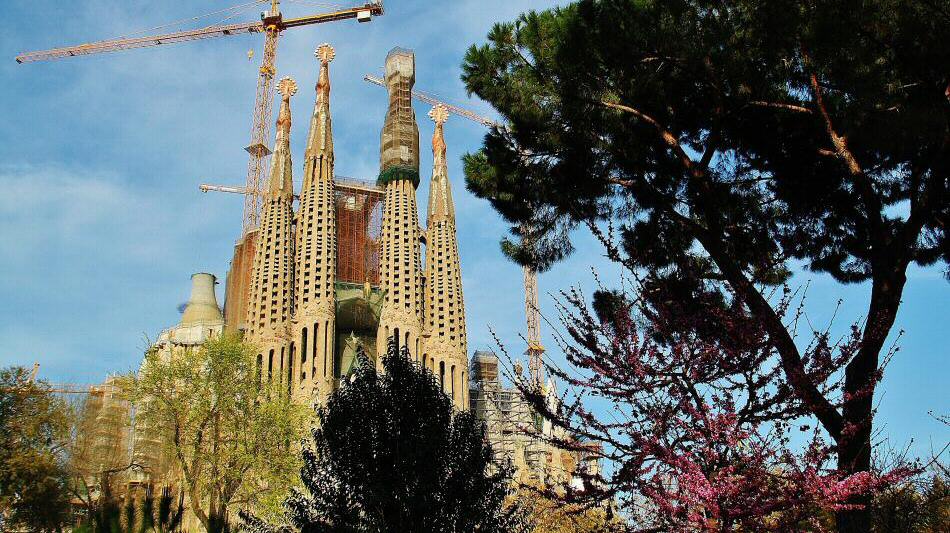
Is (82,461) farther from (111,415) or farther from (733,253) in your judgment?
(733,253)

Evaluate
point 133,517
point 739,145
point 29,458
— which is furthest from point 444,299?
point 133,517

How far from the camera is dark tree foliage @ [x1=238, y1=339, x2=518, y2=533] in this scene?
10.2m

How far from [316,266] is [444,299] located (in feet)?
17.1

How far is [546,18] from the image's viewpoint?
37.3 feet

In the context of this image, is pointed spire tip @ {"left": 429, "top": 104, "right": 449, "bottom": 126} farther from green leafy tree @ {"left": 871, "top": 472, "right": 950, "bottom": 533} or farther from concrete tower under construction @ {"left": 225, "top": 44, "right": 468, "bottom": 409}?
green leafy tree @ {"left": 871, "top": 472, "right": 950, "bottom": 533}

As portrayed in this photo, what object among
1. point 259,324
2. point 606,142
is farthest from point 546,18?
point 259,324

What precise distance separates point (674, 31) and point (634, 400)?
413 cm

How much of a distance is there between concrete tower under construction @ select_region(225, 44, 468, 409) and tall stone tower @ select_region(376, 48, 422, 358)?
0.15 ft

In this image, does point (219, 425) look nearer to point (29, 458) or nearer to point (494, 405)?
point (29, 458)

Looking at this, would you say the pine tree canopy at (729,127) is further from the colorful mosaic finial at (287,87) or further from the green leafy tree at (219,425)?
the colorful mosaic finial at (287,87)

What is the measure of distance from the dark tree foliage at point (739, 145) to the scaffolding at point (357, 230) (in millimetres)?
30175

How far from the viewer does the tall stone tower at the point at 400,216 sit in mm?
37344

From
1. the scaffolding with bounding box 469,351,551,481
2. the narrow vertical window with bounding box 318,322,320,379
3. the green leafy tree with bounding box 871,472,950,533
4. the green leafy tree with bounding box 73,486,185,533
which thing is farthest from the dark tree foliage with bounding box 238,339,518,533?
the scaffolding with bounding box 469,351,551,481

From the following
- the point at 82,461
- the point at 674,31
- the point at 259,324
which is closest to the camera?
the point at 674,31
